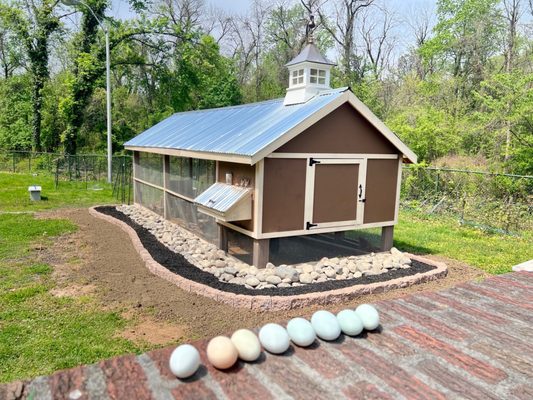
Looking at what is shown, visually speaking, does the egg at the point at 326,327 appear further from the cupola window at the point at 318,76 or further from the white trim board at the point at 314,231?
the cupola window at the point at 318,76

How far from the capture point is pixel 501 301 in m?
3.27

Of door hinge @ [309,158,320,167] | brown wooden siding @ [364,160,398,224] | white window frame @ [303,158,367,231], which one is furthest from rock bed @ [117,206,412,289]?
door hinge @ [309,158,320,167]

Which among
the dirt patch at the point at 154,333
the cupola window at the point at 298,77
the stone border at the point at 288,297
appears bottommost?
the dirt patch at the point at 154,333

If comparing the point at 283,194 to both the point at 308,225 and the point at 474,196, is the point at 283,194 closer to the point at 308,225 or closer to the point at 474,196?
the point at 308,225

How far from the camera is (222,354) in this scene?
7.41 ft

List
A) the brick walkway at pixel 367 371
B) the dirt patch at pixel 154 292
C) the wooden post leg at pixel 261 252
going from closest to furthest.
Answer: the brick walkway at pixel 367 371 < the dirt patch at pixel 154 292 < the wooden post leg at pixel 261 252

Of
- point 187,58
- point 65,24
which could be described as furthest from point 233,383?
point 65,24

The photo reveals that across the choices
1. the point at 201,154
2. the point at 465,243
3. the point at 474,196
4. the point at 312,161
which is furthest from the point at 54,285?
the point at 474,196

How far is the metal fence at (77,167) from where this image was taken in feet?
46.6

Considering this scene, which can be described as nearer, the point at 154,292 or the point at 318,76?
the point at 154,292

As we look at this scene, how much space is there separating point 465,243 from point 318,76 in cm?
520

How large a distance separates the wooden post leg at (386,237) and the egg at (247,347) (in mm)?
6080

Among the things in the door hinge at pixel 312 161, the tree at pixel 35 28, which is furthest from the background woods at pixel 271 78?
the door hinge at pixel 312 161

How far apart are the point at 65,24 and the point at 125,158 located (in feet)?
49.5
